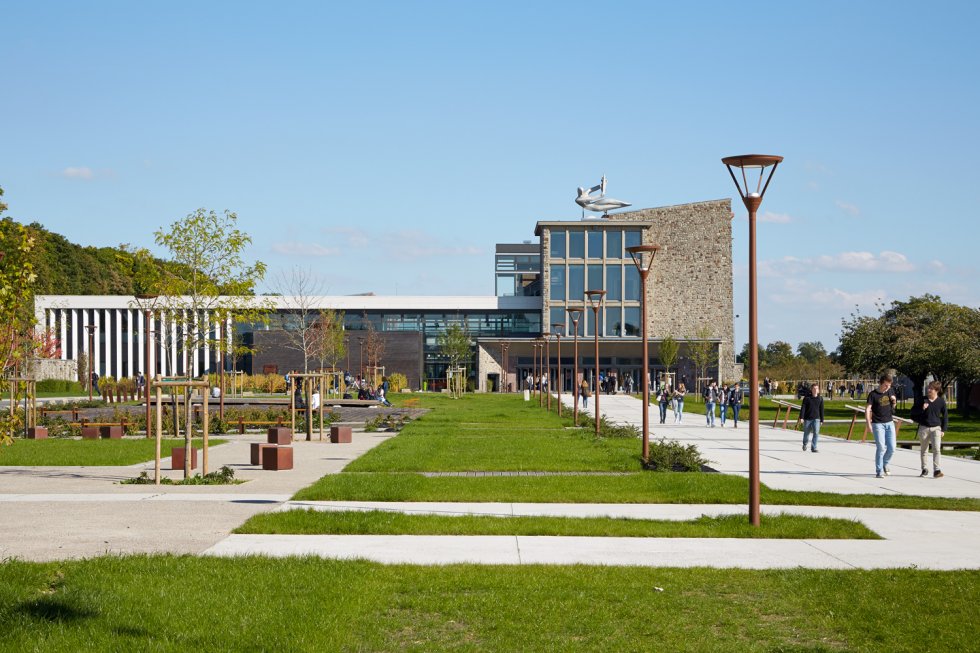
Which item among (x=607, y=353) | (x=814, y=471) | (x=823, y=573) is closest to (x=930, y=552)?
(x=823, y=573)

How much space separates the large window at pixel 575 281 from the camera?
92188 millimetres

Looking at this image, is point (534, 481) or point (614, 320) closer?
point (534, 481)

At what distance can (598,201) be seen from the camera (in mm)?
93250

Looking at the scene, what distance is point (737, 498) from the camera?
624 inches

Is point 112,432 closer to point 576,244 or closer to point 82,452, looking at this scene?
point 82,452

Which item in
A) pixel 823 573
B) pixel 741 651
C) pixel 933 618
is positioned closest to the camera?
pixel 741 651

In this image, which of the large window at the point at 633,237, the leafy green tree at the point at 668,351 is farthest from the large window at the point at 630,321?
the large window at the point at 633,237

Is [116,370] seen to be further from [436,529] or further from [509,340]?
[436,529]

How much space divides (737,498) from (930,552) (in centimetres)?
477

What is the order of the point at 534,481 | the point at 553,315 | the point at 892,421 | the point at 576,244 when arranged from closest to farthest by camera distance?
the point at 534,481 → the point at 892,421 → the point at 576,244 → the point at 553,315

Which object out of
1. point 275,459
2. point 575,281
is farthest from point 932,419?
point 575,281

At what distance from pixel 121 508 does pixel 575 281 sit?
3124 inches

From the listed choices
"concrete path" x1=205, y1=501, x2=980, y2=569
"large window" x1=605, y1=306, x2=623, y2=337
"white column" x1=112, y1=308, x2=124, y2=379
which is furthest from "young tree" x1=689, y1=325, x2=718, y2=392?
"concrete path" x1=205, y1=501, x2=980, y2=569

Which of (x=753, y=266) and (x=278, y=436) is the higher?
(x=753, y=266)
